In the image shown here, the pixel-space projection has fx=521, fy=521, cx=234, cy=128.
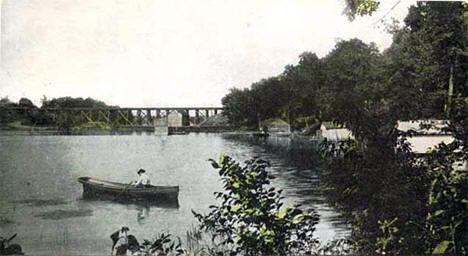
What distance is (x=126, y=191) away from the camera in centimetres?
385

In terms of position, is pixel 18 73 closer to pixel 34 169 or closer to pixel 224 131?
pixel 34 169

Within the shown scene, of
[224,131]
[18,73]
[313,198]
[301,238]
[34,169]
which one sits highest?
[18,73]

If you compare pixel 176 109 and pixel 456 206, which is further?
pixel 176 109

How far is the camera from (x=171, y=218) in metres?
3.86

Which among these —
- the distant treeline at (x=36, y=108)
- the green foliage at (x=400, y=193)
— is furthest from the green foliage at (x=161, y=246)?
the green foliage at (x=400, y=193)

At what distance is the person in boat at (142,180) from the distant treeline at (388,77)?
2.70ft

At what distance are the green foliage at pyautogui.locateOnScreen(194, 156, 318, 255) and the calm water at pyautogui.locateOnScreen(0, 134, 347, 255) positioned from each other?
0.08 metres

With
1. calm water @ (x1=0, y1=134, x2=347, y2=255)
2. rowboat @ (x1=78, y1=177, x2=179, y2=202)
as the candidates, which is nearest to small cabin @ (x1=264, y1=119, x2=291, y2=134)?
calm water @ (x1=0, y1=134, x2=347, y2=255)

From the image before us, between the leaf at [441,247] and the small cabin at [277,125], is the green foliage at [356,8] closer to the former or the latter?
the small cabin at [277,125]

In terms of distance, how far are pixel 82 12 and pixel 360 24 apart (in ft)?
6.83

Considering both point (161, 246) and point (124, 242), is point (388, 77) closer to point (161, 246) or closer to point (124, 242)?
point (161, 246)

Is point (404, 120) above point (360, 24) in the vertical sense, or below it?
below

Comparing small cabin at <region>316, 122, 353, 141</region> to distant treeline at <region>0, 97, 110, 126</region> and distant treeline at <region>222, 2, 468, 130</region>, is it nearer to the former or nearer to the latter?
distant treeline at <region>222, 2, 468, 130</region>

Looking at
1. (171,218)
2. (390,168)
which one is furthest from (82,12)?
(390,168)
